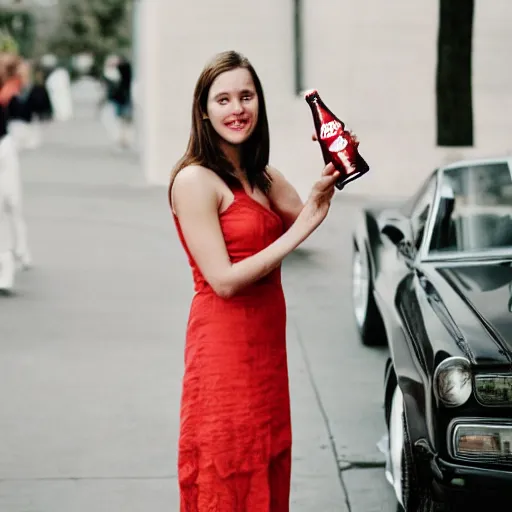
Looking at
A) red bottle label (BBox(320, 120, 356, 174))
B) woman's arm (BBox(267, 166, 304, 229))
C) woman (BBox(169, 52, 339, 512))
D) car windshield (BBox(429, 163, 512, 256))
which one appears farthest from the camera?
car windshield (BBox(429, 163, 512, 256))

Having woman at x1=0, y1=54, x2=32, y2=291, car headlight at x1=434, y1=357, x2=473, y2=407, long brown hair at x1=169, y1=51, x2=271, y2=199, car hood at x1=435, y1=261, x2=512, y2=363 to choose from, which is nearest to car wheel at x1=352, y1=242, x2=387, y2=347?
car hood at x1=435, y1=261, x2=512, y2=363

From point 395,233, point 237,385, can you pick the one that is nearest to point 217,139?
point 237,385

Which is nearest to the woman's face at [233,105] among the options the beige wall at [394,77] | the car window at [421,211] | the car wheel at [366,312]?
the car window at [421,211]

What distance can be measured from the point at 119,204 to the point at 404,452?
1228 centimetres

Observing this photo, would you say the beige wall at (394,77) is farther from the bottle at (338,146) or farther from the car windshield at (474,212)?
the bottle at (338,146)

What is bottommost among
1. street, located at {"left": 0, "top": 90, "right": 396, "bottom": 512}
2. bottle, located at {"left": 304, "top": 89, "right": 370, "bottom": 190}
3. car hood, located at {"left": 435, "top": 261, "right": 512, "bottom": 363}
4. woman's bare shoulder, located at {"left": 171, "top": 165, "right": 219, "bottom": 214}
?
street, located at {"left": 0, "top": 90, "right": 396, "bottom": 512}

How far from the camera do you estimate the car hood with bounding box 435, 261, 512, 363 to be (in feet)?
13.8

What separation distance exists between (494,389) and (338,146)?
1.42 m

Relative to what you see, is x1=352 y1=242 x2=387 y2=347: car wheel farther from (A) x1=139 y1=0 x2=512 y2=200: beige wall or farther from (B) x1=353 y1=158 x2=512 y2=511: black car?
(A) x1=139 y1=0 x2=512 y2=200: beige wall

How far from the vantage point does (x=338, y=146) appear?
303 centimetres

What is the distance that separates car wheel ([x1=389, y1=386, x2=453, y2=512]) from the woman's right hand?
1.41 metres

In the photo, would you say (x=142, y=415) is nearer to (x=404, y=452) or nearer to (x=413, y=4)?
(x=404, y=452)

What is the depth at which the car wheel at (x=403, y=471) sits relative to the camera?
416cm

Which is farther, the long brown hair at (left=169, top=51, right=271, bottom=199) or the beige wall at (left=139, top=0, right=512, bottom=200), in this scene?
the beige wall at (left=139, top=0, right=512, bottom=200)
